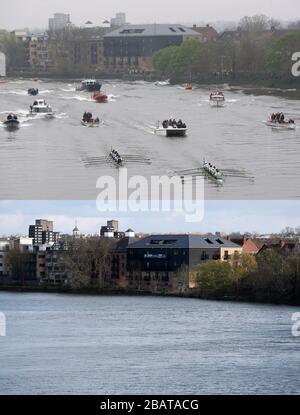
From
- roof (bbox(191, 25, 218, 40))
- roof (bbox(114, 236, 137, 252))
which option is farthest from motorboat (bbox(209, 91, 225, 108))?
roof (bbox(114, 236, 137, 252))

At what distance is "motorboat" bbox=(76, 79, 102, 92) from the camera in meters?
16.3

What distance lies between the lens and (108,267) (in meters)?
18.0

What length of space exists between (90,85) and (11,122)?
11.1 feet

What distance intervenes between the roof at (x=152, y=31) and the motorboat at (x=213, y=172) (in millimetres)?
4716

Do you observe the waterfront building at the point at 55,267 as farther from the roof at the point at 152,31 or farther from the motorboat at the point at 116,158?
the motorboat at the point at 116,158

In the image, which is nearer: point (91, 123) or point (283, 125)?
point (283, 125)

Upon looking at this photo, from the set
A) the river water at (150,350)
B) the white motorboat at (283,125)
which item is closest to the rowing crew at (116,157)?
the river water at (150,350)

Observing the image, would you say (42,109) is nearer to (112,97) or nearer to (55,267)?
(112,97)

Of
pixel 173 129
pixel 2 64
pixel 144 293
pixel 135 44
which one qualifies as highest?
pixel 135 44

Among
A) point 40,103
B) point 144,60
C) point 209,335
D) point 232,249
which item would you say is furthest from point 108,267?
point 209,335

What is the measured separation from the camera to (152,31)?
16.4 metres

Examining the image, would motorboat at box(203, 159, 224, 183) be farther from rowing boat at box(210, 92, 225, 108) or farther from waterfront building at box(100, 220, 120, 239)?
waterfront building at box(100, 220, 120, 239)

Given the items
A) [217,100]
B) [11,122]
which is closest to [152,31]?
[217,100]

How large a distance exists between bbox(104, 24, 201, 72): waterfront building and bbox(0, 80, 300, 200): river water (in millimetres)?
287
